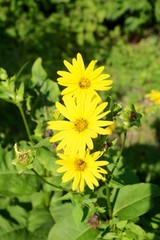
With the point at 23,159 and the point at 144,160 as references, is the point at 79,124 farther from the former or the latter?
the point at 144,160

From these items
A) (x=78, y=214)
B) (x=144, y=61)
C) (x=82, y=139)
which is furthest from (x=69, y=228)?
(x=144, y=61)

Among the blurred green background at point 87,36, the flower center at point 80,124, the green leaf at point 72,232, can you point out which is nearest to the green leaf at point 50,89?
the green leaf at point 72,232

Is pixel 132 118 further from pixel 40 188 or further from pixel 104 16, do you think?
pixel 104 16

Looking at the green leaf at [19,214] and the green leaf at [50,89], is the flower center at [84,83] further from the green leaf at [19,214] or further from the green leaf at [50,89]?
the green leaf at [19,214]

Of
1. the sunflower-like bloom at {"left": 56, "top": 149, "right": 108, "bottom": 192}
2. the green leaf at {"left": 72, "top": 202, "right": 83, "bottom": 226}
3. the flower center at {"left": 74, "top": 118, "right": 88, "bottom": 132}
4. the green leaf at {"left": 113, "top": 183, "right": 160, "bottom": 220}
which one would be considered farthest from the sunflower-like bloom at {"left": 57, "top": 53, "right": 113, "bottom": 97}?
the green leaf at {"left": 113, "top": 183, "right": 160, "bottom": 220}

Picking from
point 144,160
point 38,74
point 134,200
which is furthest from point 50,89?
point 144,160
